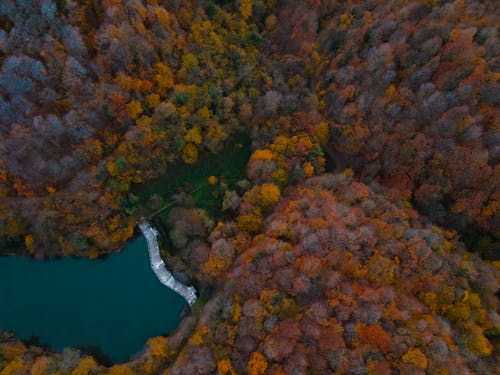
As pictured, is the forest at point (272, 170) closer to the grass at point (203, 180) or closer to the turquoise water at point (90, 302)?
the grass at point (203, 180)

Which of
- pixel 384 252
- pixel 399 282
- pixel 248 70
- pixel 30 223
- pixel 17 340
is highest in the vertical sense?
pixel 248 70

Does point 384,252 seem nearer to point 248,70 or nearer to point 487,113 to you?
point 487,113

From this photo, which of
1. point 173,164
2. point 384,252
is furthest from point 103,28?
point 384,252

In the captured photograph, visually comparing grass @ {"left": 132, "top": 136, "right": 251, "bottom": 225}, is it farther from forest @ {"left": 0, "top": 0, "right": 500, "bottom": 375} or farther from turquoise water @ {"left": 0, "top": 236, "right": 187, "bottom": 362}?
turquoise water @ {"left": 0, "top": 236, "right": 187, "bottom": 362}

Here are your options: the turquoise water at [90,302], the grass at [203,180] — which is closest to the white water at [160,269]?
the turquoise water at [90,302]

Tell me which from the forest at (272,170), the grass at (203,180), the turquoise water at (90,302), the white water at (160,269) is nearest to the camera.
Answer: the forest at (272,170)

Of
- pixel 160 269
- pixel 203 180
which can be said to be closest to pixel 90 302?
pixel 160 269

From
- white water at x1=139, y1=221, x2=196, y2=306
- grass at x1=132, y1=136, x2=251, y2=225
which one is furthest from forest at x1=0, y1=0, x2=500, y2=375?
white water at x1=139, y1=221, x2=196, y2=306
